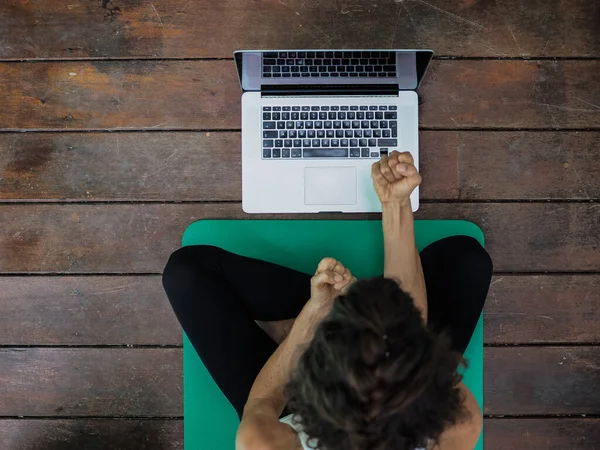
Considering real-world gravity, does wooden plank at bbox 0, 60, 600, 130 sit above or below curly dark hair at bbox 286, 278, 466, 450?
above

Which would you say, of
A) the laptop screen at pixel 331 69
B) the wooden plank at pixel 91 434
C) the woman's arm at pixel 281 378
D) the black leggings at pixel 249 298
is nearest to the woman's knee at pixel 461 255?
the black leggings at pixel 249 298

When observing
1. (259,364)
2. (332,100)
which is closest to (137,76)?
(332,100)

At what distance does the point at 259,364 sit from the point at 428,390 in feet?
1.22

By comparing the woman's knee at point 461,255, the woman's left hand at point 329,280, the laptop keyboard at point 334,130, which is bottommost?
the woman's left hand at point 329,280

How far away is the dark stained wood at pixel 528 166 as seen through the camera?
1.01 meters

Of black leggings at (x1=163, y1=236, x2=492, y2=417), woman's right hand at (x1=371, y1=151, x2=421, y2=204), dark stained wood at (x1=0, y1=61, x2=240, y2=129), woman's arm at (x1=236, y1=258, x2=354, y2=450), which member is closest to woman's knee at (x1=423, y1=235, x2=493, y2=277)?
black leggings at (x1=163, y1=236, x2=492, y2=417)

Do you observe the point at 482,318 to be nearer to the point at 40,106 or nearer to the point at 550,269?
the point at 550,269

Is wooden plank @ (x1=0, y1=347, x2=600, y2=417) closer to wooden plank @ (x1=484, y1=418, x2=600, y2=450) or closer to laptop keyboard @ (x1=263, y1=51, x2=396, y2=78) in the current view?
wooden plank @ (x1=484, y1=418, x2=600, y2=450)

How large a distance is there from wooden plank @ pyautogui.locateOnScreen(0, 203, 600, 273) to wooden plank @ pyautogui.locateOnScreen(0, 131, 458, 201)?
3 cm

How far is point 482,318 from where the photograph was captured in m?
0.98

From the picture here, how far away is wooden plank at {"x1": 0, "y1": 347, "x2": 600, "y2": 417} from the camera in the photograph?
39.9 inches

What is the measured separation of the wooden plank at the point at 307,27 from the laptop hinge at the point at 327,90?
12 cm

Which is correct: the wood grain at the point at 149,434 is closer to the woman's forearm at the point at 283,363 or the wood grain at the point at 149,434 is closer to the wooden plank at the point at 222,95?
the woman's forearm at the point at 283,363

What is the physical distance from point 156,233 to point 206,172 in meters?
0.16
